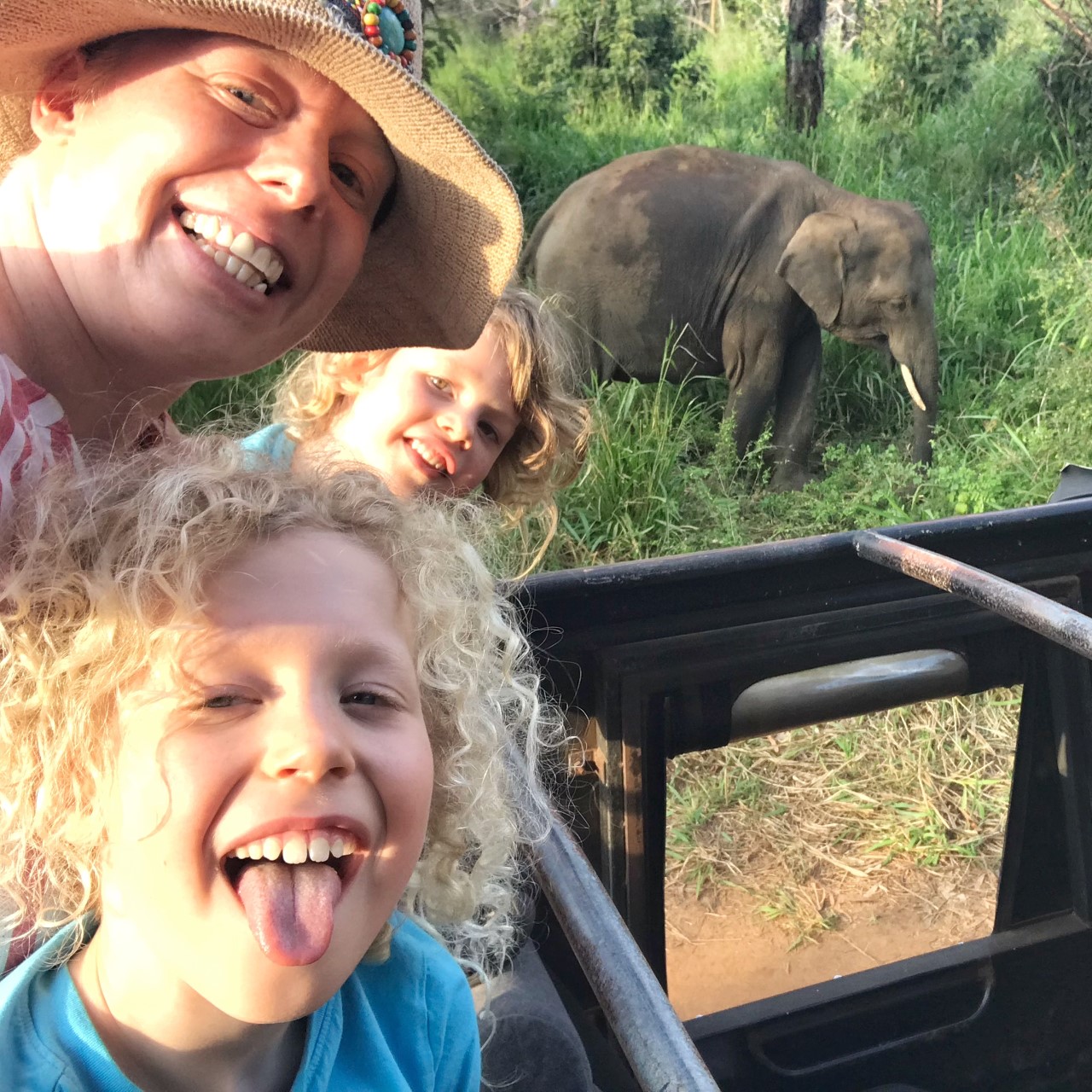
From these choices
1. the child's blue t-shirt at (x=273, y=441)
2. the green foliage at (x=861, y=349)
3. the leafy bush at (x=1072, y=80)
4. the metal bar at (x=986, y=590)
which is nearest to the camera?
the metal bar at (x=986, y=590)

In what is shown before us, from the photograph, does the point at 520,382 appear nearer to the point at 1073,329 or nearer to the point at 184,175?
the point at 184,175

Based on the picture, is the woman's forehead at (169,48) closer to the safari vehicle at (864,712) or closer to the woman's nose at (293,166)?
the woman's nose at (293,166)

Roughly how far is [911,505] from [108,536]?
372 centimetres

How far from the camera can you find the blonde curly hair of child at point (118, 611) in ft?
2.49

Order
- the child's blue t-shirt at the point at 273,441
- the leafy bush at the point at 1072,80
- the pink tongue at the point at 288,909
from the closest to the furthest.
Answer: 1. the pink tongue at the point at 288,909
2. the child's blue t-shirt at the point at 273,441
3. the leafy bush at the point at 1072,80

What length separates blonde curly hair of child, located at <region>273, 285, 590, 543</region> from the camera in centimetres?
172

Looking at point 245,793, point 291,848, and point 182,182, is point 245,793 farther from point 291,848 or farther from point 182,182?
point 182,182

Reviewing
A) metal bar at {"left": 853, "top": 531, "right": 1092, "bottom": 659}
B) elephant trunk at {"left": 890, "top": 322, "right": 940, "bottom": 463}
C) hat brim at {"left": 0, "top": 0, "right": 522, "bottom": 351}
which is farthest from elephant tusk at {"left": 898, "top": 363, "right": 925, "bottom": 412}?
hat brim at {"left": 0, "top": 0, "right": 522, "bottom": 351}

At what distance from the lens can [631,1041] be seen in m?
0.73

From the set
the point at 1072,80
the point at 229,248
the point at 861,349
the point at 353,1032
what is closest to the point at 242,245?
the point at 229,248

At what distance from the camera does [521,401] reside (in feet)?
5.75

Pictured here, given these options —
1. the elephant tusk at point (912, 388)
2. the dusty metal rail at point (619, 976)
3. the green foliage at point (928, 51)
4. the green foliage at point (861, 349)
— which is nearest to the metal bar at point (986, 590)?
the dusty metal rail at point (619, 976)

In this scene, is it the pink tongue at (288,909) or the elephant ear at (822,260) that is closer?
the pink tongue at (288,909)

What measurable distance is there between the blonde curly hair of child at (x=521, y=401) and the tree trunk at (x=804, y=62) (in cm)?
626
